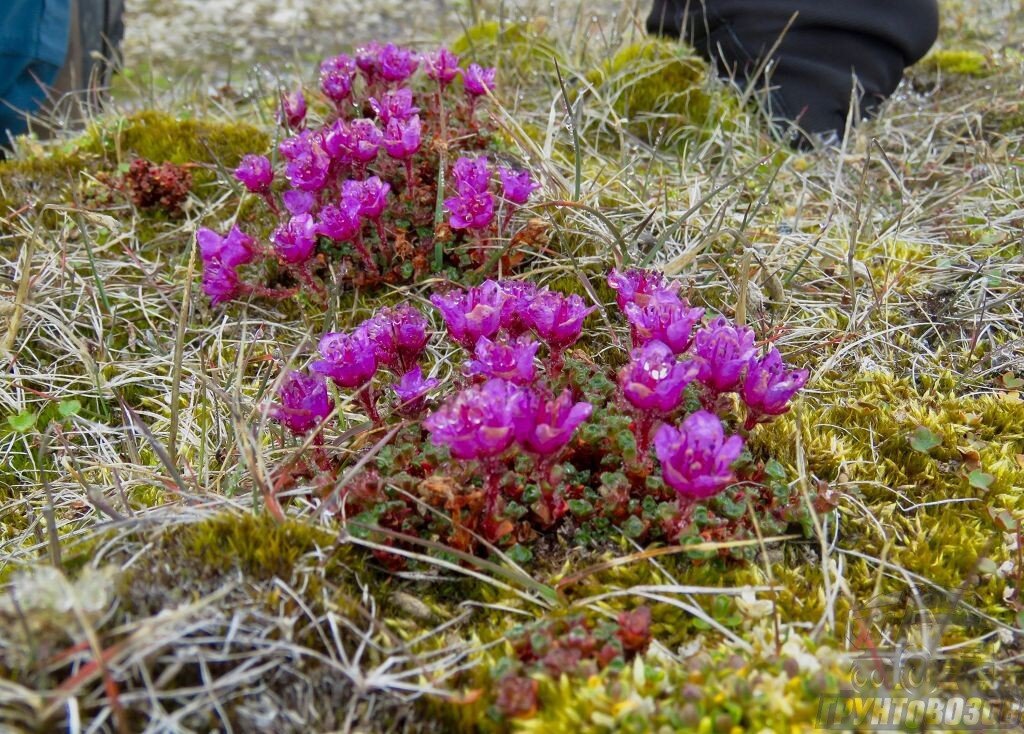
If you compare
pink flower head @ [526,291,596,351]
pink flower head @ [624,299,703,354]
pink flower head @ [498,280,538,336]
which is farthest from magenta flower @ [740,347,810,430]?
pink flower head @ [498,280,538,336]

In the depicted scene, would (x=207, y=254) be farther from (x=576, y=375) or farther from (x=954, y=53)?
(x=954, y=53)

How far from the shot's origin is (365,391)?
243cm

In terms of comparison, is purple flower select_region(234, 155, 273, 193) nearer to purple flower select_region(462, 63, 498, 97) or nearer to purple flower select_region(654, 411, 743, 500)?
purple flower select_region(462, 63, 498, 97)

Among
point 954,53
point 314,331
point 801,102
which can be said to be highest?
point 954,53

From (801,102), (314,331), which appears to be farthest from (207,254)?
(801,102)

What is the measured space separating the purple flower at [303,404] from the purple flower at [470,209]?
0.95 metres

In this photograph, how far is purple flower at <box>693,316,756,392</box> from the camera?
2.18 m

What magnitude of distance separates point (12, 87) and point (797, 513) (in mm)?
5355

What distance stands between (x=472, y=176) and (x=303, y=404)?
46.6 inches

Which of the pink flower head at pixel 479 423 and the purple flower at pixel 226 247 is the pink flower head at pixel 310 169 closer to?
the purple flower at pixel 226 247

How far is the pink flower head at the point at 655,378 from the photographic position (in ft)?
6.57

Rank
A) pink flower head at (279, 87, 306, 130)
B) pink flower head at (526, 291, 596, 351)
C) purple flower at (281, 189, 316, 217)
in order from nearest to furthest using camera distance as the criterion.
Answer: pink flower head at (526, 291, 596, 351)
purple flower at (281, 189, 316, 217)
pink flower head at (279, 87, 306, 130)

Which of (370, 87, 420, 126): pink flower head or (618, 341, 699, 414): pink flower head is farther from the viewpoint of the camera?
(370, 87, 420, 126): pink flower head

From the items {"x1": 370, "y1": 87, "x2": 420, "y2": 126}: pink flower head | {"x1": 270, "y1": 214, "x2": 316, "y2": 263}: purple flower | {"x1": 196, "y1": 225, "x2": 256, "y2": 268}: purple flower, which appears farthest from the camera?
{"x1": 370, "y1": 87, "x2": 420, "y2": 126}: pink flower head
